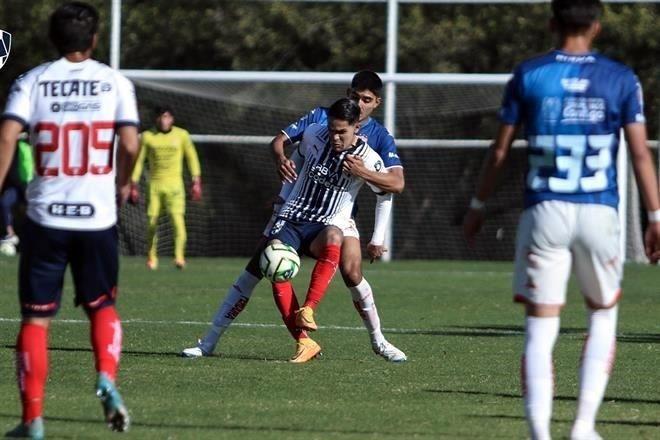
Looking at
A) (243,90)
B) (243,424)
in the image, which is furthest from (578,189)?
(243,90)

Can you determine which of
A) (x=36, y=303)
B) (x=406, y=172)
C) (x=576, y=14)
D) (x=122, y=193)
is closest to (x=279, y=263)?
(x=122, y=193)

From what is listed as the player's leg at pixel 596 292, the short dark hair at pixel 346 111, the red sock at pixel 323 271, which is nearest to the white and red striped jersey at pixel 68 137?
the player's leg at pixel 596 292

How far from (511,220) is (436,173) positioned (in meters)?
1.52

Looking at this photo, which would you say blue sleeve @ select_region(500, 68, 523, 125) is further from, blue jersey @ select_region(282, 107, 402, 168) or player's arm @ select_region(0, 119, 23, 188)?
blue jersey @ select_region(282, 107, 402, 168)

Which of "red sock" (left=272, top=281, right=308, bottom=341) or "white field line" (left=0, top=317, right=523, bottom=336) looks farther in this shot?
"white field line" (left=0, top=317, right=523, bottom=336)

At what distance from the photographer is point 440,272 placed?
890 inches

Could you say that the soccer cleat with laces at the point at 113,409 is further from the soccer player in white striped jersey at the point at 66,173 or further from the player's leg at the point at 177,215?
the player's leg at the point at 177,215

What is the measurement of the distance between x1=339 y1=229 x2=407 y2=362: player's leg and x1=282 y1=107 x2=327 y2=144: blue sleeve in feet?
2.32

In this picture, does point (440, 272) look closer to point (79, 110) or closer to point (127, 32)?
point (127, 32)

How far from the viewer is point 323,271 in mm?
10453

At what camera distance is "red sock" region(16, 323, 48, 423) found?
22.4ft

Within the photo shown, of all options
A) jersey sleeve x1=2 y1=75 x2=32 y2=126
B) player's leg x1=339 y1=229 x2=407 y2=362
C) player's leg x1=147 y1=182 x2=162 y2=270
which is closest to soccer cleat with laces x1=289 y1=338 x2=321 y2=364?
player's leg x1=339 y1=229 x2=407 y2=362

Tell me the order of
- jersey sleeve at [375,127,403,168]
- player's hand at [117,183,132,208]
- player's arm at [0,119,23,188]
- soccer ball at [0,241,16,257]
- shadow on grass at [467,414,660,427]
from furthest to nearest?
soccer ball at [0,241,16,257] < jersey sleeve at [375,127,403,168] < shadow on grass at [467,414,660,427] < player's hand at [117,183,132,208] < player's arm at [0,119,23,188]

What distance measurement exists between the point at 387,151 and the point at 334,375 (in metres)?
1.72
